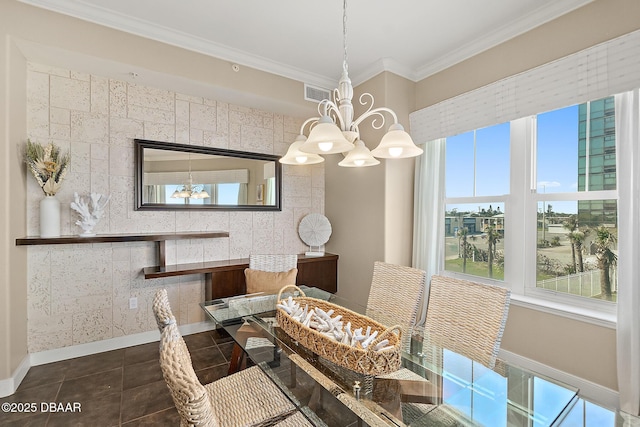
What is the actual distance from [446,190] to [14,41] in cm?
387

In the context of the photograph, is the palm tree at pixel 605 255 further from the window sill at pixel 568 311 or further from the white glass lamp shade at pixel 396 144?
the white glass lamp shade at pixel 396 144

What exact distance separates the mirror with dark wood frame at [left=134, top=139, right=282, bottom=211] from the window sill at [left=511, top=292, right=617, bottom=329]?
2.66 metres

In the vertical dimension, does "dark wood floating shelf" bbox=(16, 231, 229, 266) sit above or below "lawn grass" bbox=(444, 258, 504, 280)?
above

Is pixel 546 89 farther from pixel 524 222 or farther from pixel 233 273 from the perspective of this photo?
pixel 233 273

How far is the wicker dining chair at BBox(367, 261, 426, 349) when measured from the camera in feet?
6.12

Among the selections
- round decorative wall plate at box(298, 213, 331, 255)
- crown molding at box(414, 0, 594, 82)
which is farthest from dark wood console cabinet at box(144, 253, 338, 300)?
crown molding at box(414, 0, 594, 82)

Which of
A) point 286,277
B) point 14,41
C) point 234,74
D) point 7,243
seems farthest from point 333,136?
point 14,41

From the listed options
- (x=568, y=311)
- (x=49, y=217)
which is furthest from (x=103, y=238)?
(x=568, y=311)

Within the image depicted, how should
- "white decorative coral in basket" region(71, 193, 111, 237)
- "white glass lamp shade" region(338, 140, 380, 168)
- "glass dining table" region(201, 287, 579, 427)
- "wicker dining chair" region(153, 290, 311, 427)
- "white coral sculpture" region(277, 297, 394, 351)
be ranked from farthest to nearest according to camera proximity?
"white decorative coral in basket" region(71, 193, 111, 237) → "white glass lamp shade" region(338, 140, 380, 168) → "white coral sculpture" region(277, 297, 394, 351) → "glass dining table" region(201, 287, 579, 427) → "wicker dining chair" region(153, 290, 311, 427)

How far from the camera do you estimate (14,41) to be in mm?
2150

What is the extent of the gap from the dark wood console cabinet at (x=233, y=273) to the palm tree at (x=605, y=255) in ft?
7.88

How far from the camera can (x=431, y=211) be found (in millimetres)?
3059

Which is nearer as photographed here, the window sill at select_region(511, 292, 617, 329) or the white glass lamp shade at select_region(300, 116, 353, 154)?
A: the white glass lamp shade at select_region(300, 116, 353, 154)

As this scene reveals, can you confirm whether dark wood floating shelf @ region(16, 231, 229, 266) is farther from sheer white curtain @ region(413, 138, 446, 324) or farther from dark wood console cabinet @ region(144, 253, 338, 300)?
sheer white curtain @ region(413, 138, 446, 324)
